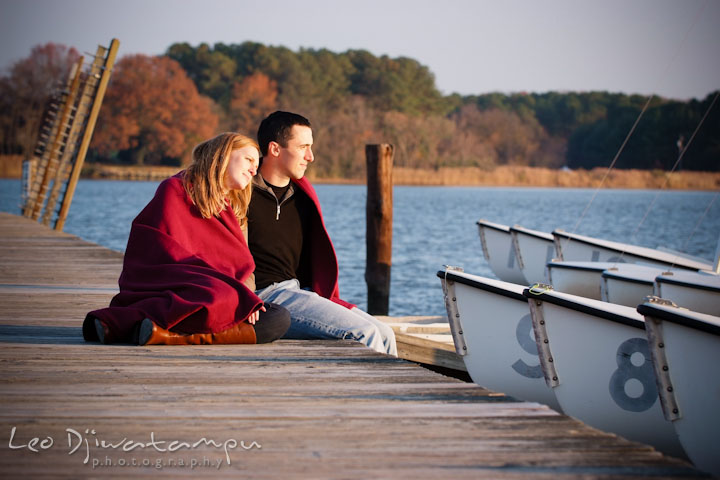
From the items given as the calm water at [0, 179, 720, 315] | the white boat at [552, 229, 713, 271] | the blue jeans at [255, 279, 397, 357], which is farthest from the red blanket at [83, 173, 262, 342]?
the calm water at [0, 179, 720, 315]

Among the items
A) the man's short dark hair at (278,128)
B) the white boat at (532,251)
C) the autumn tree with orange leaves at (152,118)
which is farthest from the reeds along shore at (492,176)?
the man's short dark hair at (278,128)

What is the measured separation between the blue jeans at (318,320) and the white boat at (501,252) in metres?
11.0

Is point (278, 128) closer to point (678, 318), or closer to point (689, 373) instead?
point (678, 318)

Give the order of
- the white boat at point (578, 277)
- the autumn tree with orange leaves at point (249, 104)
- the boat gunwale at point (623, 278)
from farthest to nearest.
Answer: the autumn tree with orange leaves at point (249, 104)
the white boat at point (578, 277)
the boat gunwale at point (623, 278)

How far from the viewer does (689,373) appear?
15.4 feet

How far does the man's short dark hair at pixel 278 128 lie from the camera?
5.11 meters

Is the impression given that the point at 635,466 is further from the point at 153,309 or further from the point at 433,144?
the point at 433,144

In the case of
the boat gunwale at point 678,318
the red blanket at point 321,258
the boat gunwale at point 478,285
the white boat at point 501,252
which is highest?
the red blanket at point 321,258

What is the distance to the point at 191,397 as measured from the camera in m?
3.62

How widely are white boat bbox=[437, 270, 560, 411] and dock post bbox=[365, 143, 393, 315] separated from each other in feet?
14.8

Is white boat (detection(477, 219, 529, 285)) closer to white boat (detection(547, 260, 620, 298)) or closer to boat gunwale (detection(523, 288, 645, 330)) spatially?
white boat (detection(547, 260, 620, 298))

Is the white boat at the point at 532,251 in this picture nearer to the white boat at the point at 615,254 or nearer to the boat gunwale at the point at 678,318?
the white boat at the point at 615,254

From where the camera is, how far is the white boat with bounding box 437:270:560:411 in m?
6.44

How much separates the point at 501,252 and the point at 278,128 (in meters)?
11.9
